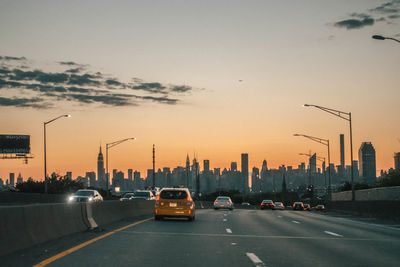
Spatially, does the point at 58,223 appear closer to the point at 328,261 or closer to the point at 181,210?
the point at 328,261

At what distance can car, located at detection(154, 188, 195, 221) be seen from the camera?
85.8ft

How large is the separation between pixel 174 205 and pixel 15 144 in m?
86.4

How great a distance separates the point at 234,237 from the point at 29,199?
128 feet

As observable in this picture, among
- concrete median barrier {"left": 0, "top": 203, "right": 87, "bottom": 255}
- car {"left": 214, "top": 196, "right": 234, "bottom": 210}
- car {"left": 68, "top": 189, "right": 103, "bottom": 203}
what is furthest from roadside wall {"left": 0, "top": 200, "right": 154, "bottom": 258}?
car {"left": 214, "top": 196, "right": 234, "bottom": 210}

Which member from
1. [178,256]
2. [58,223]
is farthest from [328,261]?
[58,223]

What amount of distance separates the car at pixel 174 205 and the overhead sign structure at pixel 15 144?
281 ft

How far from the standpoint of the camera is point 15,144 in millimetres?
106500

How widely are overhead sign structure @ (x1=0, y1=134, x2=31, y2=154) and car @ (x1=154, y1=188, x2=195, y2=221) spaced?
85784mm

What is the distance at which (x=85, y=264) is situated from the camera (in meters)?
10.7

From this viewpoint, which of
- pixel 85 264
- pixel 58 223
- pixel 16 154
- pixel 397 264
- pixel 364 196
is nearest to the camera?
pixel 85 264

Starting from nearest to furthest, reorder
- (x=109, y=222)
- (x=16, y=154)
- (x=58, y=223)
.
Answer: (x=58, y=223), (x=109, y=222), (x=16, y=154)

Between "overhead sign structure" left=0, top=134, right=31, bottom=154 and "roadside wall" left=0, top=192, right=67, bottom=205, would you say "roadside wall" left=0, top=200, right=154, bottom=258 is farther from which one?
"overhead sign structure" left=0, top=134, right=31, bottom=154

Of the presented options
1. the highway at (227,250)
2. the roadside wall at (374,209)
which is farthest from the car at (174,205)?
the roadside wall at (374,209)

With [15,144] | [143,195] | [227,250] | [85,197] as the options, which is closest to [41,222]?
[227,250]
